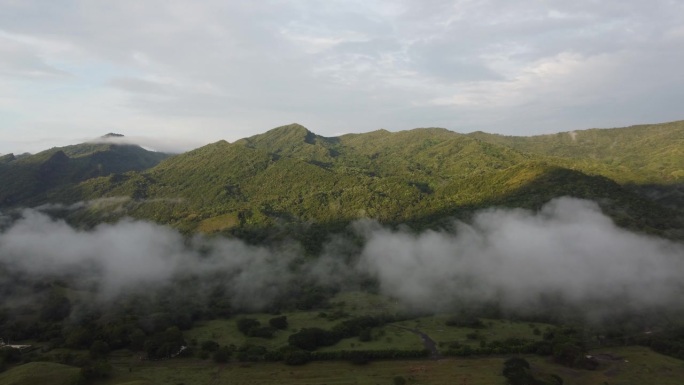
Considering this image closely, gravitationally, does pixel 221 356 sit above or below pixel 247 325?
below

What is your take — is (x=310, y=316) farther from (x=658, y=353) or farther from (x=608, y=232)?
(x=608, y=232)

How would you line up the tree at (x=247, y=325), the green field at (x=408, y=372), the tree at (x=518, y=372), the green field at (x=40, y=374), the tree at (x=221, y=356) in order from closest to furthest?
the green field at (x=40, y=374)
the tree at (x=518, y=372)
the green field at (x=408, y=372)
the tree at (x=221, y=356)
the tree at (x=247, y=325)

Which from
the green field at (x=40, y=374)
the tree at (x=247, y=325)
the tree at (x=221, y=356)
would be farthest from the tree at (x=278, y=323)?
the green field at (x=40, y=374)

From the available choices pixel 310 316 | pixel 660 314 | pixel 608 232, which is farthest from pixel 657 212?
pixel 310 316

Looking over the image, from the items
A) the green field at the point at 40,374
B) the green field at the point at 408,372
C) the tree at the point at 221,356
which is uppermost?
the green field at the point at 40,374

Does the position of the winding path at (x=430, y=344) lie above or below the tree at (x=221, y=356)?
below

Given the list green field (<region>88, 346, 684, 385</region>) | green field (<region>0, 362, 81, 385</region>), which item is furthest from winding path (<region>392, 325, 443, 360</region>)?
green field (<region>0, 362, 81, 385</region>)

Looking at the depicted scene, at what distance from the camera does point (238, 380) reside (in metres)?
97.0

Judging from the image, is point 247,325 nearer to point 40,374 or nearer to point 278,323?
point 278,323

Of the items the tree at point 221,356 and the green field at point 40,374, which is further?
the tree at point 221,356

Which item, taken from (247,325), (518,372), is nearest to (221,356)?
(247,325)

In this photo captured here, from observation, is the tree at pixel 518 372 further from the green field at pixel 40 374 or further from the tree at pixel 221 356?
the green field at pixel 40 374

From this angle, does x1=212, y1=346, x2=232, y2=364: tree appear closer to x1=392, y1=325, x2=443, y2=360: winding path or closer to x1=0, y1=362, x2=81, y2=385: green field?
x1=0, y1=362, x2=81, y2=385: green field

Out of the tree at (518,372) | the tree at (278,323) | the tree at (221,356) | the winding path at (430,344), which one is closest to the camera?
the tree at (518,372)
